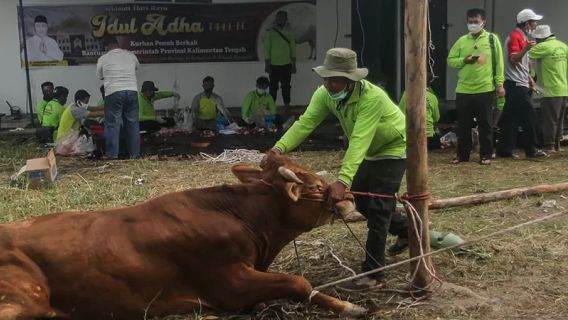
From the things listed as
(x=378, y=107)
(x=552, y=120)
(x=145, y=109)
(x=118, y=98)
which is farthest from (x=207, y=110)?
(x=378, y=107)

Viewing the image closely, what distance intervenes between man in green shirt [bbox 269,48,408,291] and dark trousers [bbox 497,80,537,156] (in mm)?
5791

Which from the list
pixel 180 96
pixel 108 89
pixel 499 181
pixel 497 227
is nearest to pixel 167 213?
pixel 497 227

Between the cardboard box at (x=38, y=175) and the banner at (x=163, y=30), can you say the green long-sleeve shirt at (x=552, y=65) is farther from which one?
the cardboard box at (x=38, y=175)

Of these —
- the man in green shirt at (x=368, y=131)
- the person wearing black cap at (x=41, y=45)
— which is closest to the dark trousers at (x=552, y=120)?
the man in green shirt at (x=368, y=131)

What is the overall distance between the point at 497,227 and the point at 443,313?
7.25 ft

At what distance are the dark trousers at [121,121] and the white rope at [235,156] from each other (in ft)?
3.51

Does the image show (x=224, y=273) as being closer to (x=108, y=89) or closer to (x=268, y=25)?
(x=108, y=89)

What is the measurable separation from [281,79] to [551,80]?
19.7 feet

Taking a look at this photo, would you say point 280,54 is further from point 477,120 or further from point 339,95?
point 339,95

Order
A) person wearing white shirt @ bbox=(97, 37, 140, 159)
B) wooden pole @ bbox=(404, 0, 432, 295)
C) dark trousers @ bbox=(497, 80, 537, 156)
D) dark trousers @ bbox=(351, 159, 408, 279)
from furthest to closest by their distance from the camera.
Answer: person wearing white shirt @ bbox=(97, 37, 140, 159), dark trousers @ bbox=(497, 80, 537, 156), dark trousers @ bbox=(351, 159, 408, 279), wooden pole @ bbox=(404, 0, 432, 295)

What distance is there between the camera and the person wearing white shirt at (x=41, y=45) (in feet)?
48.5

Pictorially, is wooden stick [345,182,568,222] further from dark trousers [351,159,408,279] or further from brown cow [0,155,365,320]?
brown cow [0,155,365,320]

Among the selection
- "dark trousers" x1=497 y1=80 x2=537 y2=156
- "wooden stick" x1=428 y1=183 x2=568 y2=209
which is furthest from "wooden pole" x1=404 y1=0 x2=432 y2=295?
"dark trousers" x1=497 y1=80 x2=537 y2=156

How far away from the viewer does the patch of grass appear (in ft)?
15.6
